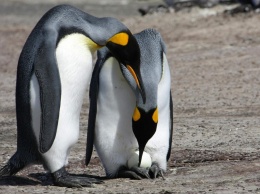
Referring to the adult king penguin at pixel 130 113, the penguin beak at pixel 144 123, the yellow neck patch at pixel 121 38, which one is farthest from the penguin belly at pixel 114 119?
the yellow neck patch at pixel 121 38

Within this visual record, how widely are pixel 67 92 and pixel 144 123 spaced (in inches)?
23.1

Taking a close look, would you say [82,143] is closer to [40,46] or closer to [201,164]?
[201,164]

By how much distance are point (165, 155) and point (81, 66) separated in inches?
39.6

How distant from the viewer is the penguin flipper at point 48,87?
21.2 ft

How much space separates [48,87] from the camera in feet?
21.2

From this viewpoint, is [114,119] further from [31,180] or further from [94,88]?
[31,180]

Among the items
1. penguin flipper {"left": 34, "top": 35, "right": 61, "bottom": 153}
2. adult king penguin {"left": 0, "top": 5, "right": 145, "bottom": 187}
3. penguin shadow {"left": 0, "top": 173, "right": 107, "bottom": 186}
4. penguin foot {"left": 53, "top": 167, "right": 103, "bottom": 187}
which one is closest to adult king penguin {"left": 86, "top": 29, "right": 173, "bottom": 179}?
adult king penguin {"left": 0, "top": 5, "right": 145, "bottom": 187}

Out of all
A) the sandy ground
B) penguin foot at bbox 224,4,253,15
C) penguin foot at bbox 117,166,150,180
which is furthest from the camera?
penguin foot at bbox 224,4,253,15

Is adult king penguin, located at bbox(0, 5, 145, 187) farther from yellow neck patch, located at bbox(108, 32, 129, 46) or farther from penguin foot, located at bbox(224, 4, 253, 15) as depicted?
penguin foot, located at bbox(224, 4, 253, 15)

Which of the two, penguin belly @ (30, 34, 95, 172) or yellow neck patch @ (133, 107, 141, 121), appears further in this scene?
yellow neck patch @ (133, 107, 141, 121)

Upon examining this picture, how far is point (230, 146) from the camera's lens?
8016 millimetres

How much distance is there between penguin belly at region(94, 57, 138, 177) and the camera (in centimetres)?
688

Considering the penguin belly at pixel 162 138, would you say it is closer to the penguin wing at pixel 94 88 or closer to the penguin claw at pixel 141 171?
the penguin claw at pixel 141 171

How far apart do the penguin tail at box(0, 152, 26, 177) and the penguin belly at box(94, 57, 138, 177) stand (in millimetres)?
559
